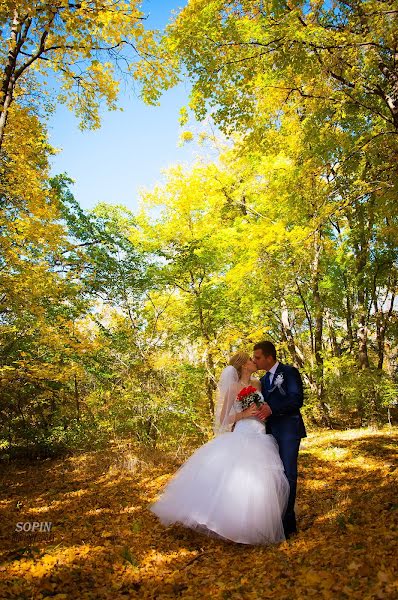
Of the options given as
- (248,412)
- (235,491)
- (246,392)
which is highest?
(246,392)

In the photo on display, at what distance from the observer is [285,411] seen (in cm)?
428

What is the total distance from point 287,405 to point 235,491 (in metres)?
1.10

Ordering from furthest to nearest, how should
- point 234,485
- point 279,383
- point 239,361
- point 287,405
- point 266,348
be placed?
point 239,361, point 266,348, point 279,383, point 287,405, point 234,485

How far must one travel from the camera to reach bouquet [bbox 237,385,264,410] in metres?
4.57

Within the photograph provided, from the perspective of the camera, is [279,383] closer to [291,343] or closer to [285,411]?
[285,411]

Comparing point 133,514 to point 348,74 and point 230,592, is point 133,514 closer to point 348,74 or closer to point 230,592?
point 230,592

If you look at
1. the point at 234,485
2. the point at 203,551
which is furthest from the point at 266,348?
the point at 203,551

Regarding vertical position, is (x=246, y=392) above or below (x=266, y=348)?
below

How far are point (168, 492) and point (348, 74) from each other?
7.06 metres

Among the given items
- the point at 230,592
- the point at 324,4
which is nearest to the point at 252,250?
the point at 324,4

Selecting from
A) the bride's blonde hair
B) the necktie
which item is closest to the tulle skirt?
the necktie

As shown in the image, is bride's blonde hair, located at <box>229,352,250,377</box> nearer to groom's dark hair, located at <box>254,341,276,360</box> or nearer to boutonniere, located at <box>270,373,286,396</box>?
groom's dark hair, located at <box>254,341,276,360</box>

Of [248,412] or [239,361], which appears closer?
[248,412]

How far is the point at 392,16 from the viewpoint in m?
4.97
